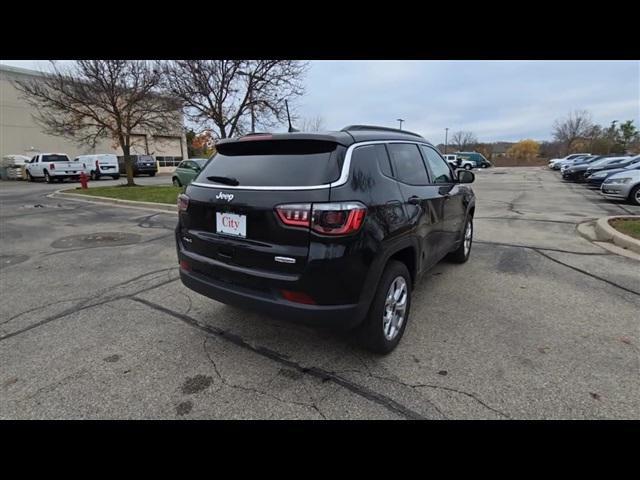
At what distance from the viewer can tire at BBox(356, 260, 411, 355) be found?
267 cm

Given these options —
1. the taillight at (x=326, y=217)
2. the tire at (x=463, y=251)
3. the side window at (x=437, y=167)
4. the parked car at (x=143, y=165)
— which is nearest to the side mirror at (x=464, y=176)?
the side window at (x=437, y=167)

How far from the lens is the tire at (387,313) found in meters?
2.67

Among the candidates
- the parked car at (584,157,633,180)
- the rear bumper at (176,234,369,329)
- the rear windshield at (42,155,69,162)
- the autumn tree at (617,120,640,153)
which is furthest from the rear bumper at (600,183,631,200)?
the autumn tree at (617,120,640,153)

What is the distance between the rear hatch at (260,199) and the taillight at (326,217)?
2cm

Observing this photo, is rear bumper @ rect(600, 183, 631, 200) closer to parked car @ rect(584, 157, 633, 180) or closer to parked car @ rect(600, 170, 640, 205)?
parked car @ rect(600, 170, 640, 205)

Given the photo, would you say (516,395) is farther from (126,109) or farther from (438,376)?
(126,109)

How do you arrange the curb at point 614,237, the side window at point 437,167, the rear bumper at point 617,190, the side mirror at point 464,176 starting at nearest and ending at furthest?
the side window at point 437,167 → the side mirror at point 464,176 → the curb at point 614,237 → the rear bumper at point 617,190

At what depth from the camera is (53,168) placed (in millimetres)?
22875

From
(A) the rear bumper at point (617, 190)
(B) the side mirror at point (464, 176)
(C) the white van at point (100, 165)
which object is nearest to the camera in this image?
(B) the side mirror at point (464, 176)

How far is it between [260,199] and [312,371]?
136cm

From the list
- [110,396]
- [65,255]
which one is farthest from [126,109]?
[110,396]

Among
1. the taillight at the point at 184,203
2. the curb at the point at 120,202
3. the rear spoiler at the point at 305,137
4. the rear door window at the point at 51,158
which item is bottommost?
the curb at the point at 120,202

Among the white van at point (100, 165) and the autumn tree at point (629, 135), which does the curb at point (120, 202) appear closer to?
the white van at point (100, 165)
